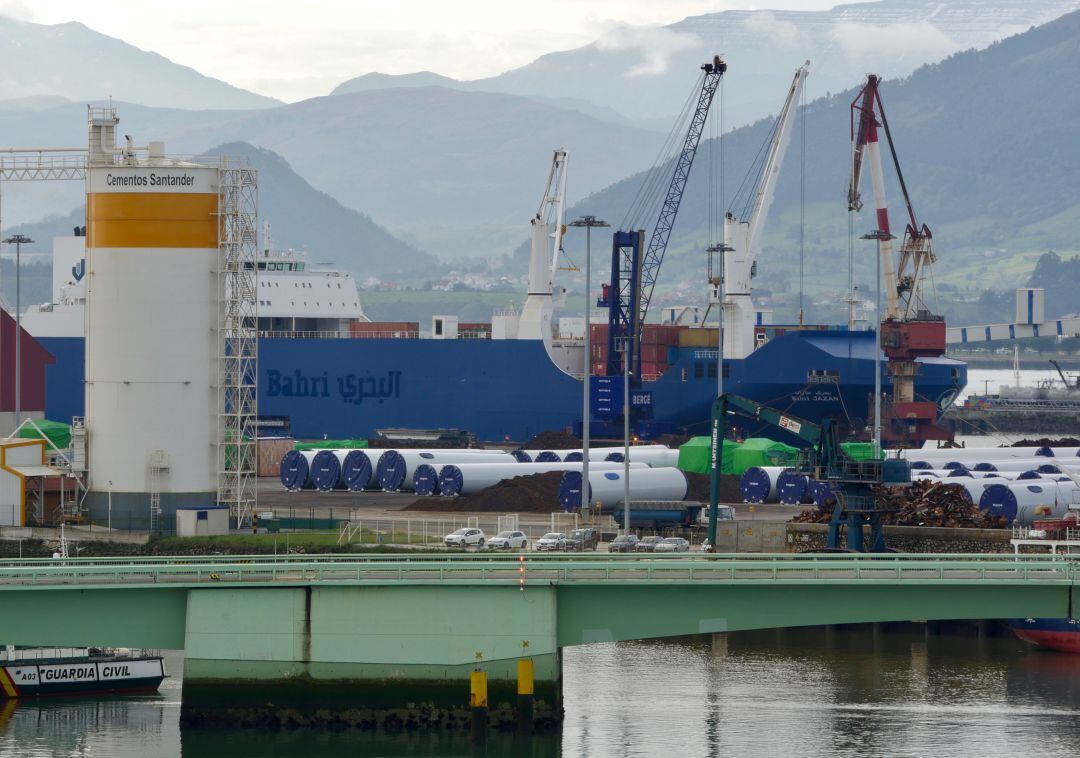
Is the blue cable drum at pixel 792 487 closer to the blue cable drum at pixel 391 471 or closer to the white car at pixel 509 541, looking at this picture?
the blue cable drum at pixel 391 471

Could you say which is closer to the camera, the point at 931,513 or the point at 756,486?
the point at 931,513

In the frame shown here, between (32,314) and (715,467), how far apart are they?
70.4m

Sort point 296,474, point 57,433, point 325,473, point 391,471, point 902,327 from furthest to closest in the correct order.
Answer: point 902,327
point 57,433
point 296,474
point 325,473
point 391,471

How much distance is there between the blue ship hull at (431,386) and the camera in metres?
112

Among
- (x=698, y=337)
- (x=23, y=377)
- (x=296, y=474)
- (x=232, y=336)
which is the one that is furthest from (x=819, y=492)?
(x=23, y=377)

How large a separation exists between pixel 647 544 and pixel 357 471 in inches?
993

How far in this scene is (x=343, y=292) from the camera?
126062mm

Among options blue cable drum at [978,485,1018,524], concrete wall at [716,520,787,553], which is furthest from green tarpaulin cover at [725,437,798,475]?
concrete wall at [716,520,787,553]

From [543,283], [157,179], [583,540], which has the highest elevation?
[543,283]

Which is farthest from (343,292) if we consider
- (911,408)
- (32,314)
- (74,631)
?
(74,631)

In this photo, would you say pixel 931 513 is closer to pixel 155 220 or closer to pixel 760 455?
pixel 760 455

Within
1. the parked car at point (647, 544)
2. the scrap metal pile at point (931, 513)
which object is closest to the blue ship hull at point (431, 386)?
the scrap metal pile at point (931, 513)

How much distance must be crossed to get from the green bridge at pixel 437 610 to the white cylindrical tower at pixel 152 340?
71.3 ft

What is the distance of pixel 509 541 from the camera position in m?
58.5
